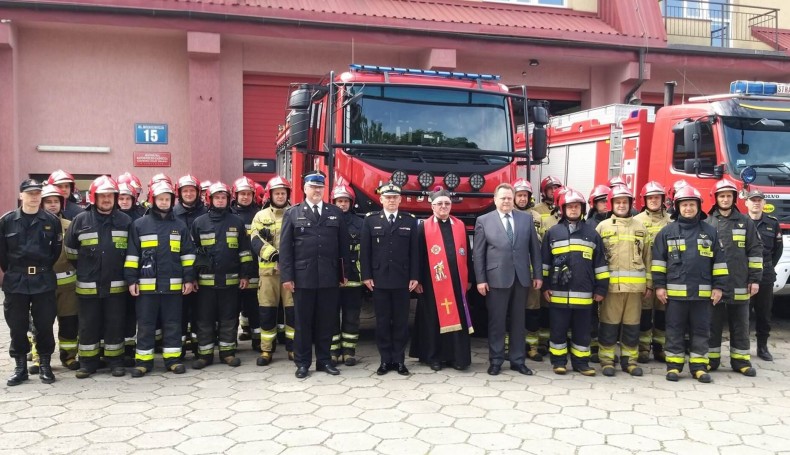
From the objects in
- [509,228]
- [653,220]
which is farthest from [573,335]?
[653,220]

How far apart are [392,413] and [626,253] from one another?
2.67 meters

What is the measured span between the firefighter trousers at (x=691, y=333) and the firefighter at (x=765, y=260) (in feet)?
3.78

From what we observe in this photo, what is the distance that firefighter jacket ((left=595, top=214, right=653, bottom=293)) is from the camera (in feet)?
19.1

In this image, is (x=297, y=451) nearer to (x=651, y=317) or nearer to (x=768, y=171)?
(x=651, y=317)

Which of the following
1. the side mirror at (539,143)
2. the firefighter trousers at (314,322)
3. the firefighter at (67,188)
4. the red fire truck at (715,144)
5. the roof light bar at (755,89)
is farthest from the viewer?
the roof light bar at (755,89)

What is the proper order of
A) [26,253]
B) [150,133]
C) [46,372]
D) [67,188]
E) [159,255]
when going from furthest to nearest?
1. [150,133]
2. [67,188]
3. [159,255]
4. [46,372]
5. [26,253]

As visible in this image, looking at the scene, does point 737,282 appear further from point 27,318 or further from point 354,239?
point 27,318

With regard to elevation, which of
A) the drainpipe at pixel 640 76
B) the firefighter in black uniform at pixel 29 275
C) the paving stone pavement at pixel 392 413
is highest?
the drainpipe at pixel 640 76

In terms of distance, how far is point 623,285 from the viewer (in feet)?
19.0

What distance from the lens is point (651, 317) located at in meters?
6.27

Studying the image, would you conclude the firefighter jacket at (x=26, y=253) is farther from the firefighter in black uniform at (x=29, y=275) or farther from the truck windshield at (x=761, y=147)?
the truck windshield at (x=761, y=147)

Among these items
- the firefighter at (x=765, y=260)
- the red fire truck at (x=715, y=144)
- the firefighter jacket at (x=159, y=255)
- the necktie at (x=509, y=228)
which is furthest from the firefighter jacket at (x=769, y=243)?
the firefighter jacket at (x=159, y=255)

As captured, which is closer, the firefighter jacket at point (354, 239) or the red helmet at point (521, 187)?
the firefighter jacket at point (354, 239)

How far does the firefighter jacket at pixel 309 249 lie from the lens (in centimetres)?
562
